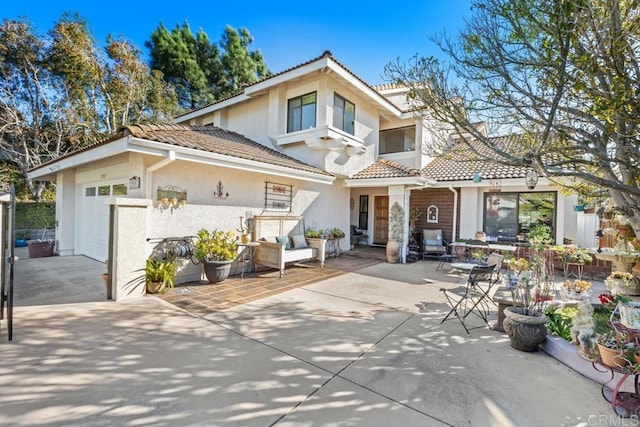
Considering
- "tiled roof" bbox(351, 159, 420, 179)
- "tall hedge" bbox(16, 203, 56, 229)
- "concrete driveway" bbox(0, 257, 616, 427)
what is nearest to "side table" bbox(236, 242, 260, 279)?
"concrete driveway" bbox(0, 257, 616, 427)

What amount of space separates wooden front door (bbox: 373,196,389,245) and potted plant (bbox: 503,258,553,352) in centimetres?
956

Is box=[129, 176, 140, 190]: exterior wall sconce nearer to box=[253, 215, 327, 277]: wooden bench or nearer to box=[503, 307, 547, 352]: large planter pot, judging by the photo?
box=[253, 215, 327, 277]: wooden bench

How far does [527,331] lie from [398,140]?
39.3 feet

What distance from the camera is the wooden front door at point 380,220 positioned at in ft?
47.4

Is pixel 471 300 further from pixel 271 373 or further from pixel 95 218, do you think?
pixel 95 218

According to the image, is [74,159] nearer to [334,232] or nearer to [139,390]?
[139,390]

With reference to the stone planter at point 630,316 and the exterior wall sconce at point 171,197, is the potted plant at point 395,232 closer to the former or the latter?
the exterior wall sconce at point 171,197

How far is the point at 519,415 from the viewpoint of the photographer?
9.00 feet

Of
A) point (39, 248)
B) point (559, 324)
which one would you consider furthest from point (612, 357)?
point (39, 248)

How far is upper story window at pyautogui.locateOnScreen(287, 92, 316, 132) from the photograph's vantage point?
Result: 432 inches

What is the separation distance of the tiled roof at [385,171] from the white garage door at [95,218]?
8.40 m

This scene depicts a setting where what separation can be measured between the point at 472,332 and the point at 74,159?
10400 millimetres

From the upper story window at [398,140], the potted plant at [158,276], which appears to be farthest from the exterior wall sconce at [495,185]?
the potted plant at [158,276]

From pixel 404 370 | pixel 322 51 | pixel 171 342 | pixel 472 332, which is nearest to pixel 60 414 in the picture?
pixel 171 342
